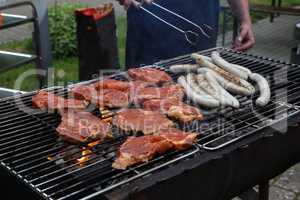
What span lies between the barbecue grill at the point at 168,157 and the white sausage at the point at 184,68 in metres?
0.44

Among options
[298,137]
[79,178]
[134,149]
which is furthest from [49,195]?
[298,137]

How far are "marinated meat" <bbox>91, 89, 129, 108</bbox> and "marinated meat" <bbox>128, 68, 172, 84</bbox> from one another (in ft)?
0.83

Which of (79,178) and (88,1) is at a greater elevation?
(79,178)

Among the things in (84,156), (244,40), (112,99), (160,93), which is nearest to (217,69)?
(160,93)

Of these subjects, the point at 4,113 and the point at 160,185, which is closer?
the point at 160,185

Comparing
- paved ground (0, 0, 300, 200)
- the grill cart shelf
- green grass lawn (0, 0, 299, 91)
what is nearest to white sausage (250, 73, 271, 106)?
the grill cart shelf

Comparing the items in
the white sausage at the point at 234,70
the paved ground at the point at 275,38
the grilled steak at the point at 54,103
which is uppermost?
the white sausage at the point at 234,70

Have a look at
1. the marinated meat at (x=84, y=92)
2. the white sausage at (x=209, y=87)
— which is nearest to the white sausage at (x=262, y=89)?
the white sausage at (x=209, y=87)

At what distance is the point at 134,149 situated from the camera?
2027 millimetres

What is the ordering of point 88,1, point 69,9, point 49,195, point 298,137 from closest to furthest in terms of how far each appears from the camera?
point 49,195
point 298,137
point 69,9
point 88,1

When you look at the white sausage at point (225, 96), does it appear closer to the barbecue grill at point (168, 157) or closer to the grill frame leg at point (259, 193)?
the barbecue grill at point (168, 157)

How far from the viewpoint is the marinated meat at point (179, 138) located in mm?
2104

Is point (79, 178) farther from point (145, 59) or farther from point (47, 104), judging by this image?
point (145, 59)

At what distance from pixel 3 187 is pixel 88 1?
917 cm
